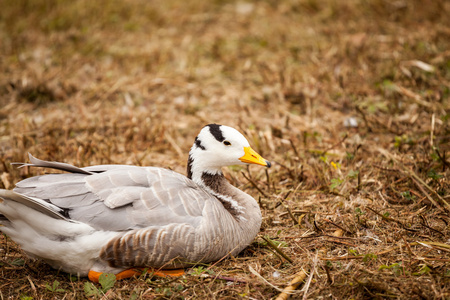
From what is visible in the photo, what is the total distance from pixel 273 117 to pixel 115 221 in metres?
3.66

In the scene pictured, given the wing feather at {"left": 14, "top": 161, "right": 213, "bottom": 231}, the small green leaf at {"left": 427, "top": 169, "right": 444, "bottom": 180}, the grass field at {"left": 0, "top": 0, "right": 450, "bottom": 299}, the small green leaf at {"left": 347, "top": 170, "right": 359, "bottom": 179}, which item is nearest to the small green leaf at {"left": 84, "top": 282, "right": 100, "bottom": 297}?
the grass field at {"left": 0, "top": 0, "right": 450, "bottom": 299}

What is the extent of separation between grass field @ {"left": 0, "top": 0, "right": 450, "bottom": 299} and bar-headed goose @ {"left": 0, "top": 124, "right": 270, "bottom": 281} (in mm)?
191

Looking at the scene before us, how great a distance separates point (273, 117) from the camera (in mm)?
6539

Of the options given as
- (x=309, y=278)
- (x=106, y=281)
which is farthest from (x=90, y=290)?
(x=309, y=278)

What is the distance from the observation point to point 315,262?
10.9 ft

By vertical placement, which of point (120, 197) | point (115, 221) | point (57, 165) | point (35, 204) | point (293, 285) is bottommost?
point (293, 285)

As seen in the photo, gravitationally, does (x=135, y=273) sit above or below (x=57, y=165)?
below

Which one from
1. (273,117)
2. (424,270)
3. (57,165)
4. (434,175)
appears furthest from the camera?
(273,117)

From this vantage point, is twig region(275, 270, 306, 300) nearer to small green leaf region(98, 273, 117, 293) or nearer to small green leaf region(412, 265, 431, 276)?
small green leaf region(412, 265, 431, 276)

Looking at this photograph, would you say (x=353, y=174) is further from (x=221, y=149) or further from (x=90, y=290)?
(x=90, y=290)

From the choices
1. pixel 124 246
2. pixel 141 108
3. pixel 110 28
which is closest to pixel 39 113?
pixel 141 108

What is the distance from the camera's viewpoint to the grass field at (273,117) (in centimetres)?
341

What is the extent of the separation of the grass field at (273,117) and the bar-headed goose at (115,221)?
19 centimetres

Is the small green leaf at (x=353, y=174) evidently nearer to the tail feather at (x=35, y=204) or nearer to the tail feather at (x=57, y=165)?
the tail feather at (x=57, y=165)
